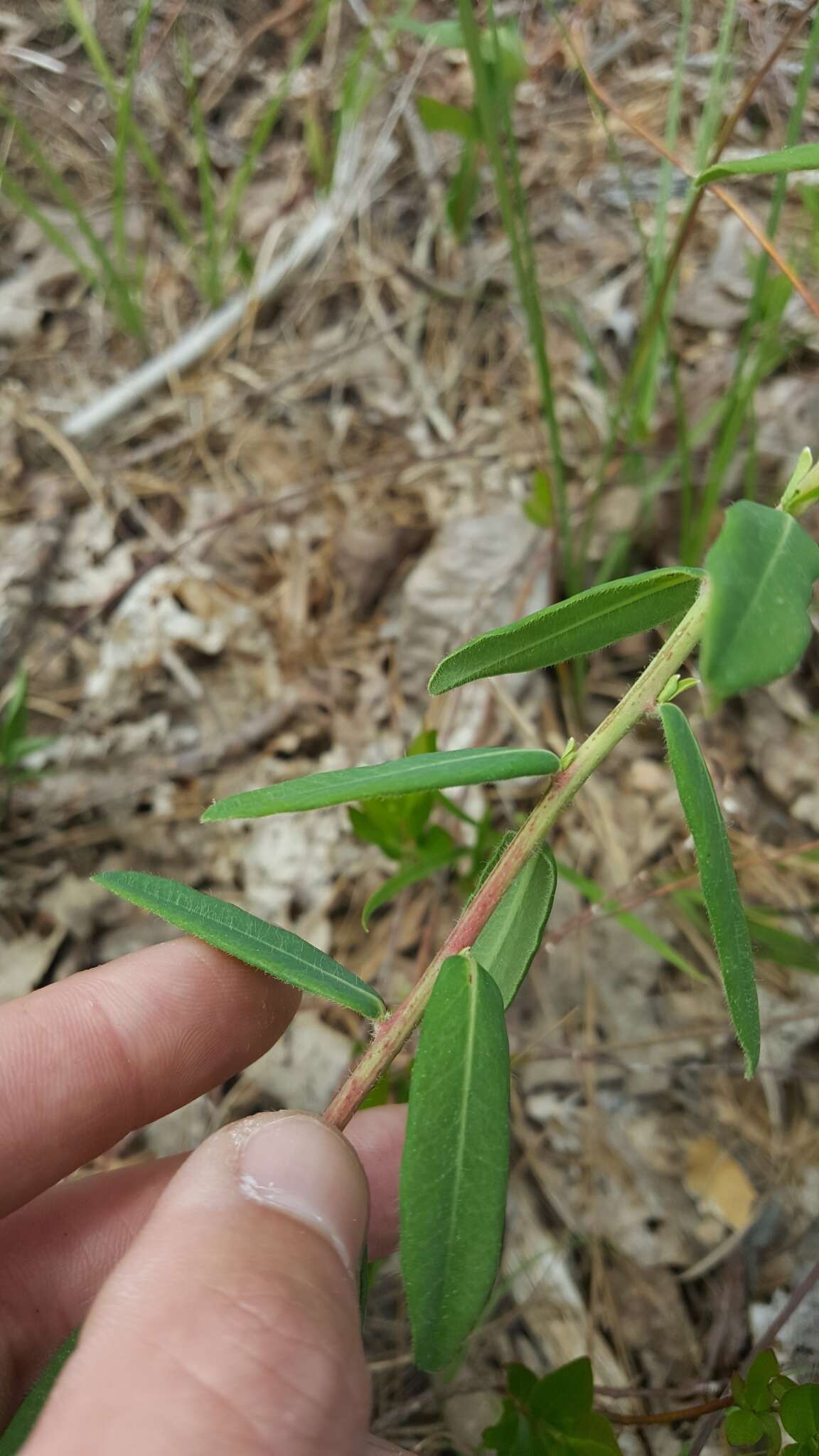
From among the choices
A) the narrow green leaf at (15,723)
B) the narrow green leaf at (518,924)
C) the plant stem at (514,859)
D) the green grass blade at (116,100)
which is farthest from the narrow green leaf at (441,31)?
the narrow green leaf at (518,924)

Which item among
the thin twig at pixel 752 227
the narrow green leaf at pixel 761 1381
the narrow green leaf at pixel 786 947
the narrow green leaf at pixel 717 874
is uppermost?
the thin twig at pixel 752 227

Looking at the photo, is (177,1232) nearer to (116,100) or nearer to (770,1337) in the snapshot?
(770,1337)

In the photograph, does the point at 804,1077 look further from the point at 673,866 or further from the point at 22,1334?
the point at 22,1334

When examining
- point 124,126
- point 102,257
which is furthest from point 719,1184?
point 124,126

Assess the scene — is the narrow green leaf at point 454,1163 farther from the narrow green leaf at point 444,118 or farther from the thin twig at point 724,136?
the narrow green leaf at point 444,118

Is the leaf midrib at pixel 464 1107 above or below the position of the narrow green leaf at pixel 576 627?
below

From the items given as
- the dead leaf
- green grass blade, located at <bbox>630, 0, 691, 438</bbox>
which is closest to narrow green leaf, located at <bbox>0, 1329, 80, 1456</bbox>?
the dead leaf

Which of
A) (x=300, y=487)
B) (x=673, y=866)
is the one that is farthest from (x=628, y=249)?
(x=673, y=866)
